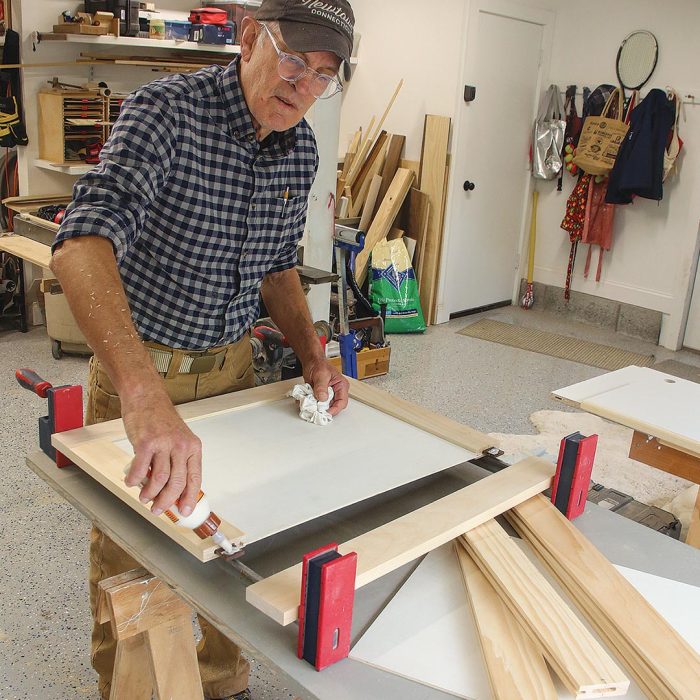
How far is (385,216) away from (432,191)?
0.40 m

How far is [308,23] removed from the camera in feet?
5.16

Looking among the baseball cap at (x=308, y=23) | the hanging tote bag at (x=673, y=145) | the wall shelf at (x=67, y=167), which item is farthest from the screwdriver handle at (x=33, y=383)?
the hanging tote bag at (x=673, y=145)

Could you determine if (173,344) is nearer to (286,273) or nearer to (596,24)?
(286,273)

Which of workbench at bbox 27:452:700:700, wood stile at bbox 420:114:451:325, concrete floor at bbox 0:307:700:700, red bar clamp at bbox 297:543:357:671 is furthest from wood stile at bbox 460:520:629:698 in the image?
wood stile at bbox 420:114:451:325

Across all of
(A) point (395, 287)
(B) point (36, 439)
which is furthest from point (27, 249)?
(A) point (395, 287)

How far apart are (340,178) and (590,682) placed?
555cm

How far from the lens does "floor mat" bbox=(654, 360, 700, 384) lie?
549 centimetres

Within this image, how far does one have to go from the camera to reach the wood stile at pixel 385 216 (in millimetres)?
6043

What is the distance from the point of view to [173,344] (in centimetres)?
186

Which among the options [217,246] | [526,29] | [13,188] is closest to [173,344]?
[217,246]

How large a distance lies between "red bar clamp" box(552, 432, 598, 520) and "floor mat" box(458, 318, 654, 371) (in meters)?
4.03

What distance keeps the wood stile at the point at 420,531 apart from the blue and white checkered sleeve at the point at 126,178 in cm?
66

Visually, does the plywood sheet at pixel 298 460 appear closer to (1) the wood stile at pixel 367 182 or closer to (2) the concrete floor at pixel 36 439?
(2) the concrete floor at pixel 36 439

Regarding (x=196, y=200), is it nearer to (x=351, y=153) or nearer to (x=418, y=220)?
(x=418, y=220)
